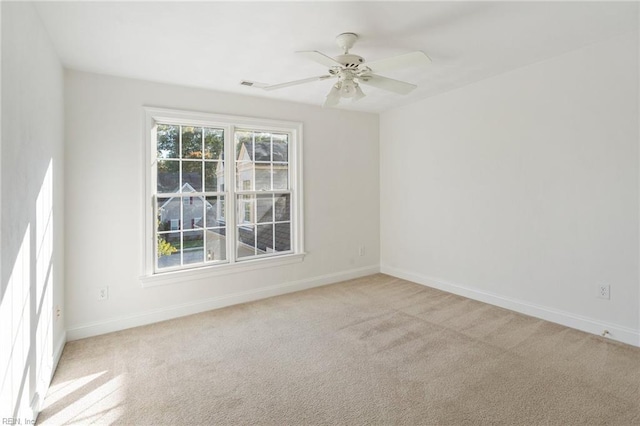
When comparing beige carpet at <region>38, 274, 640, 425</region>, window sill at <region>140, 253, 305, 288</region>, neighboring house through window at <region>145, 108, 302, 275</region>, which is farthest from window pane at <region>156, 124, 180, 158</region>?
beige carpet at <region>38, 274, 640, 425</region>

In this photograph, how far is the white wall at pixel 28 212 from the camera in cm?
160

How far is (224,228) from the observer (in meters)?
4.05

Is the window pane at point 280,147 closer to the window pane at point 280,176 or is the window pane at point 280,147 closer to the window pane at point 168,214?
the window pane at point 280,176

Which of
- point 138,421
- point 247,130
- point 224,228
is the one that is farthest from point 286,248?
point 138,421

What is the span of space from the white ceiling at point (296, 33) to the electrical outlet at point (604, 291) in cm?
209

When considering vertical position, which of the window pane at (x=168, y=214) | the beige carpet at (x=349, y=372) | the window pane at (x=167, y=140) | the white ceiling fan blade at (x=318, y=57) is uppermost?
the white ceiling fan blade at (x=318, y=57)

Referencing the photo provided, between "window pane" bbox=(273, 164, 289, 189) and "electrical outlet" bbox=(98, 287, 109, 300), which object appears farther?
"window pane" bbox=(273, 164, 289, 189)

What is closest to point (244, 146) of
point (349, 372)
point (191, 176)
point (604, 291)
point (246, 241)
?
point (191, 176)

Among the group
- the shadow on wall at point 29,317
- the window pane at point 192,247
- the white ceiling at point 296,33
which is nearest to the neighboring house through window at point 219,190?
the window pane at point 192,247

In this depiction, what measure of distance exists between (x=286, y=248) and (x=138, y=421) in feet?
9.03

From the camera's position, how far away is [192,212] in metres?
3.84

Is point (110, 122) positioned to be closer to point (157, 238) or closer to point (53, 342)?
point (157, 238)

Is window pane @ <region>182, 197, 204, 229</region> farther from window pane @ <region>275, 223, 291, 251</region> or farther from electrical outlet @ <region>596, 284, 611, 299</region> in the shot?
electrical outlet @ <region>596, 284, 611, 299</region>

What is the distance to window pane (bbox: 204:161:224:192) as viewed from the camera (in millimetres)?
3916
